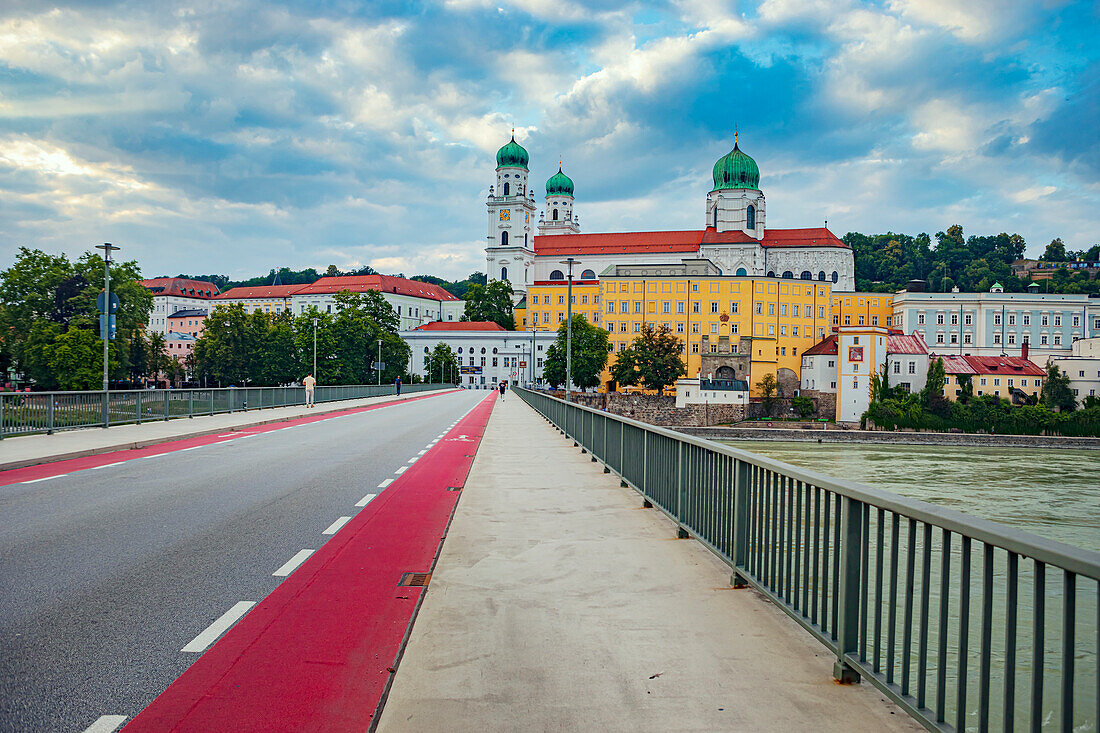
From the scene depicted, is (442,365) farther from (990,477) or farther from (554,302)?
(990,477)

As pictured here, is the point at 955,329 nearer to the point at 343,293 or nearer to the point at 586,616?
the point at 343,293

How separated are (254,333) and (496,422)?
7934cm

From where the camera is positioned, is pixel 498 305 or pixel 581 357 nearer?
pixel 581 357

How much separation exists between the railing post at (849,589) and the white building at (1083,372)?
115m

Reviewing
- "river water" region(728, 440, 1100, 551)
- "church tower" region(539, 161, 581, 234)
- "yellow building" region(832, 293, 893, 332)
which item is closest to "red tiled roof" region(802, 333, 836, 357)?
"yellow building" region(832, 293, 893, 332)

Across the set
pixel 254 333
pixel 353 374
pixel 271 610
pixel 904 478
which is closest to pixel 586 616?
pixel 271 610

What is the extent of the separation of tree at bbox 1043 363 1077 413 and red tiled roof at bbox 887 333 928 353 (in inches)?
564

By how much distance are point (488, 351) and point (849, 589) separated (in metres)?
147

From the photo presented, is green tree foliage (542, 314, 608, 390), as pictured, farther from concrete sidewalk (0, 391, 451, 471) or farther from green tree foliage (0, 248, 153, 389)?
concrete sidewalk (0, 391, 451, 471)

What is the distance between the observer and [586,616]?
17.1 ft

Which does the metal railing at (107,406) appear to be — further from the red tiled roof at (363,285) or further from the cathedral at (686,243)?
the red tiled roof at (363,285)

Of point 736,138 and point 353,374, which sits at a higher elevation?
point 736,138

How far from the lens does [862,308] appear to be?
138m

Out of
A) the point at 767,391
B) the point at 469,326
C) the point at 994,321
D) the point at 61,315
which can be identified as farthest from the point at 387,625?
the point at 469,326
